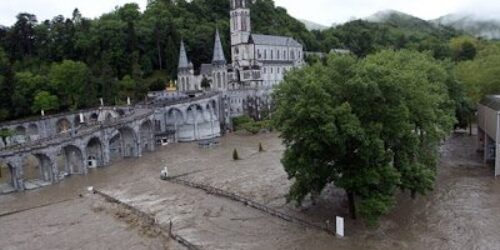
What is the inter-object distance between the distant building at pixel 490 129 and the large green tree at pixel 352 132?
13326mm

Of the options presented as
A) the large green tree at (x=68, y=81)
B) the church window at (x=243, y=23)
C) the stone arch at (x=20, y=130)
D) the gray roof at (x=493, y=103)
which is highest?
the church window at (x=243, y=23)

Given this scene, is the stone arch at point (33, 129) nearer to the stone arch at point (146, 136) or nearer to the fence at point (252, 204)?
the stone arch at point (146, 136)

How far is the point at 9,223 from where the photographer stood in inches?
1287

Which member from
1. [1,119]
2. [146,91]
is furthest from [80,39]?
[1,119]

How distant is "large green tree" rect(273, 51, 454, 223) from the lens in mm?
→ 24484

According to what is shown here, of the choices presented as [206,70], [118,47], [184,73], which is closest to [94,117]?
[184,73]

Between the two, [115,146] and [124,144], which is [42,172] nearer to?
[124,144]

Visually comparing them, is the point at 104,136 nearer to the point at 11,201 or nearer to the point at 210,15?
the point at 11,201

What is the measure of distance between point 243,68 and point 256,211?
67.6 metres

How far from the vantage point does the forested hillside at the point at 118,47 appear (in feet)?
271

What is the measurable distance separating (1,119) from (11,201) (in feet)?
142

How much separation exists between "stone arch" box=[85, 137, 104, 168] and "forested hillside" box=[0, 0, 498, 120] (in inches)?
1150

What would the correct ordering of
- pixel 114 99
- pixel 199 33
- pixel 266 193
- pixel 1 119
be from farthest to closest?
1. pixel 199 33
2. pixel 114 99
3. pixel 1 119
4. pixel 266 193

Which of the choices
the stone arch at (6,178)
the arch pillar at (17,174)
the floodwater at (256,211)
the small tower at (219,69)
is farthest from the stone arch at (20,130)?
the small tower at (219,69)
